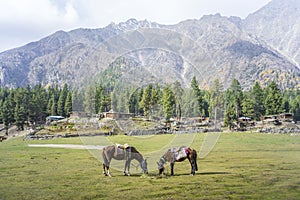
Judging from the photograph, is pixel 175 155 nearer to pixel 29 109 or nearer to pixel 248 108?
pixel 248 108

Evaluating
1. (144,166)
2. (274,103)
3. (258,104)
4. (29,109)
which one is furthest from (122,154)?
(29,109)

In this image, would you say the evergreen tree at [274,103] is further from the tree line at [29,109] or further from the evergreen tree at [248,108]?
the tree line at [29,109]

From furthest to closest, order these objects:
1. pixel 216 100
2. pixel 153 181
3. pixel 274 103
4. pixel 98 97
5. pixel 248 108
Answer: pixel 248 108 < pixel 274 103 < pixel 216 100 < pixel 153 181 < pixel 98 97

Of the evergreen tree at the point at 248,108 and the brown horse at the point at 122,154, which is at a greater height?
the evergreen tree at the point at 248,108

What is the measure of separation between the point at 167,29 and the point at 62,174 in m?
9.16

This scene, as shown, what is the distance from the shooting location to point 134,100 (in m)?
14.1

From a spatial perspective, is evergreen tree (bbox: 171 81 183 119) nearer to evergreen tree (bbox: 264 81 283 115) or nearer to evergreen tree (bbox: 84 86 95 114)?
evergreen tree (bbox: 84 86 95 114)

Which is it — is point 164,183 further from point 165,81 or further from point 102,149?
point 165,81

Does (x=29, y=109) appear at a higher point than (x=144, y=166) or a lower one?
higher

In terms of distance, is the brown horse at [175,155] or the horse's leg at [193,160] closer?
the brown horse at [175,155]

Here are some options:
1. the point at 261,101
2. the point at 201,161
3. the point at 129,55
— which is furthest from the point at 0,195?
the point at 261,101

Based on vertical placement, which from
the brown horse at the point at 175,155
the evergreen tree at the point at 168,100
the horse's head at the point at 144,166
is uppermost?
the evergreen tree at the point at 168,100

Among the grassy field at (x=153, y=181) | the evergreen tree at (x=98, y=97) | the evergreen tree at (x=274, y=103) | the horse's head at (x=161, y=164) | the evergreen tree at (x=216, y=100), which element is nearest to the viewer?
the grassy field at (x=153, y=181)

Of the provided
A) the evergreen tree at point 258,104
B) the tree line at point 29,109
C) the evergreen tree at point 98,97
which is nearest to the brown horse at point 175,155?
the evergreen tree at point 98,97
